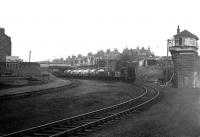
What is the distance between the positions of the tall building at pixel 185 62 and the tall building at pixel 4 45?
3278 centimetres

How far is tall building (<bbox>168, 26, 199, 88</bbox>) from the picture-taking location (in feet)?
141

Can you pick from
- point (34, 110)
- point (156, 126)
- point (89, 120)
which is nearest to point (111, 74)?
point (34, 110)

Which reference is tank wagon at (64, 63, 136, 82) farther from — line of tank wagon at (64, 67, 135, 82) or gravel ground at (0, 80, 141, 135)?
gravel ground at (0, 80, 141, 135)

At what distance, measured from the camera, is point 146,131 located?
12383mm

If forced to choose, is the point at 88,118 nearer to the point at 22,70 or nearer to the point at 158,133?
the point at 158,133

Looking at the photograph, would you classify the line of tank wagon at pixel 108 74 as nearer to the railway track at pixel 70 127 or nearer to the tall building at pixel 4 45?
the tall building at pixel 4 45

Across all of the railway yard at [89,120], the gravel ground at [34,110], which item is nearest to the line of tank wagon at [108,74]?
the gravel ground at [34,110]

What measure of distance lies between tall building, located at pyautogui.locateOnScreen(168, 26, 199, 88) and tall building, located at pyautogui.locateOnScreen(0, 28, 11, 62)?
108 ft

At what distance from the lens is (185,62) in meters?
43.2

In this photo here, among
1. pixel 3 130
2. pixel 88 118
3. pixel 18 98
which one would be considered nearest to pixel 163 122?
pixel 88 118

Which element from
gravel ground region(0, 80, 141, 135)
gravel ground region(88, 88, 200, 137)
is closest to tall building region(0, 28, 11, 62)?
gravel ground region(0, 80, 141, 135)

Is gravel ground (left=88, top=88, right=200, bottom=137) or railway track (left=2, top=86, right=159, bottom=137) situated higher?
railway track (left=2, top=86, right=159, bottom=137)

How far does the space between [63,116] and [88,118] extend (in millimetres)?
1536

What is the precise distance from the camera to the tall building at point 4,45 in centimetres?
5503
